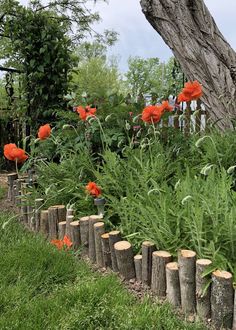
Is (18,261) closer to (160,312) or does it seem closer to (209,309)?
(160,312)

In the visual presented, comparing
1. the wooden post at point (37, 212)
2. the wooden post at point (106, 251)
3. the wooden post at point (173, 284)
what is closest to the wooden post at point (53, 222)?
the wooden post at point (37, 212)

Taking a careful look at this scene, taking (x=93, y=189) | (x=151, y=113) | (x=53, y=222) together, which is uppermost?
(x=151, y=113)

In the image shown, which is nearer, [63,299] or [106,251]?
[63,299]

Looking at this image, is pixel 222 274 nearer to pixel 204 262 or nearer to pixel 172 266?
pixel 204 262

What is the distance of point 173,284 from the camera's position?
2.07 metres

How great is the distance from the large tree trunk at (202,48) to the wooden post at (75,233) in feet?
6.86

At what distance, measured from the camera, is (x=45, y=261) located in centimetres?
252

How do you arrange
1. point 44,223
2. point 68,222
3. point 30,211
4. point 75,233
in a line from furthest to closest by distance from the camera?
point 30,211 < point 44,223 < point 68,222 < point 75,233

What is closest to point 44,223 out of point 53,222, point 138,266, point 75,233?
point 53,222

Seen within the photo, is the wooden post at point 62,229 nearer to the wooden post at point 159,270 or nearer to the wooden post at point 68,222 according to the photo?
the wooden post at point 68,222

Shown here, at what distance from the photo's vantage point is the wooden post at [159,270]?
2127mm

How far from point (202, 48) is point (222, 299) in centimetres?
306

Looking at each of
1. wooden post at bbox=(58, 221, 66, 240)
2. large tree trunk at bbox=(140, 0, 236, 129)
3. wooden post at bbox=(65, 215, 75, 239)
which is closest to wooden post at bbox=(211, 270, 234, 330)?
wooden post at bbox=(65, 215, 75, 239)

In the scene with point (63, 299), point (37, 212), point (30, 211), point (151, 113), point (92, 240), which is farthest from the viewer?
point (30, 211)
